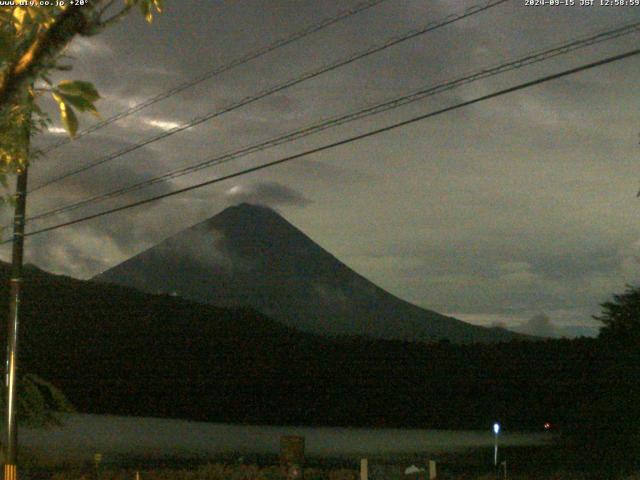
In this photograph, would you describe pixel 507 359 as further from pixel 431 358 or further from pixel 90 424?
pixel 90 424

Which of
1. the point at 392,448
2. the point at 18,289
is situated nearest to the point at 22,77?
the point at 18,289

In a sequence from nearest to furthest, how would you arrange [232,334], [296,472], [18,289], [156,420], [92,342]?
1. [296,472]
2. [18,289]
3. [156,420]
4. [92,342]
5. [232,334]

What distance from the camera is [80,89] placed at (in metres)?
5.32

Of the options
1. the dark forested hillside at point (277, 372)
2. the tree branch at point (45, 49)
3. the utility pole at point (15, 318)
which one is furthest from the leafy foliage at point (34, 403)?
the dark forested hillside at point (277, 372)

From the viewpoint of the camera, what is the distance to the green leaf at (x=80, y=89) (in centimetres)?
530

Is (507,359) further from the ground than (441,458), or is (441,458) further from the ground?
(507,359)

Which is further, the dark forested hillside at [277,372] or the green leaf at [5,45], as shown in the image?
the dark forested hillside at [277,372]

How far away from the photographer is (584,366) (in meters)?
40.2

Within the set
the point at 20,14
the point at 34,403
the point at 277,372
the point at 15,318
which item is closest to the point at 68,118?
the point at 20,14

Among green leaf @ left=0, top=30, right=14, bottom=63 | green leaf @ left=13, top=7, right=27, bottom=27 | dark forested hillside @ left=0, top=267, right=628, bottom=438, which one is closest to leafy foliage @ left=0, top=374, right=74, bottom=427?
green leaf @ left=13, top=7, right=27, bottom=27

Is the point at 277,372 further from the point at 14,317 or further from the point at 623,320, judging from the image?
the point at 14,317

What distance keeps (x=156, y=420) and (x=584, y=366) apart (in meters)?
34.9

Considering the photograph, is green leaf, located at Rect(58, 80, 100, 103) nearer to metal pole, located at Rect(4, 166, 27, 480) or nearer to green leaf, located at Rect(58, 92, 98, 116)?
green leaf, located at Rect(58, 92, 98, 116)

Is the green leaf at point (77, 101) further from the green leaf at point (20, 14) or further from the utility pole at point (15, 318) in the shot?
the utility pole at point (15, 318)
